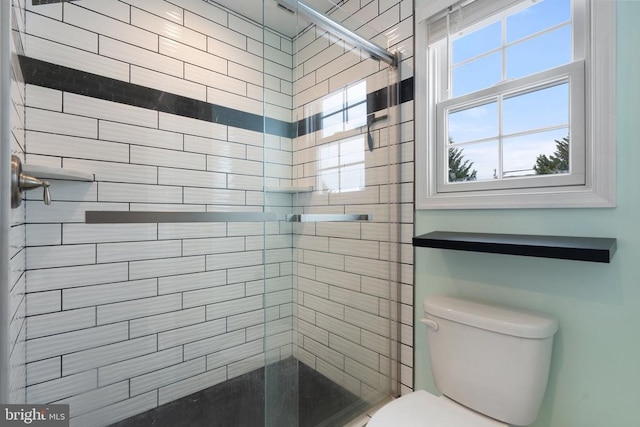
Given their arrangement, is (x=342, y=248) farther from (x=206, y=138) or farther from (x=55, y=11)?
(x=55, y=11)

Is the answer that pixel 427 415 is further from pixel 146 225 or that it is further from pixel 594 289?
pixel 146 225

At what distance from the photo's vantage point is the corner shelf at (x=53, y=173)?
1.05 metres

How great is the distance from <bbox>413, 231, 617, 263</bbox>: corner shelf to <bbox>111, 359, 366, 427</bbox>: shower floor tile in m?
0.90

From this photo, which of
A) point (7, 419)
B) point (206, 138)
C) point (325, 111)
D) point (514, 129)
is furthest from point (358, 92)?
point (7, 419)

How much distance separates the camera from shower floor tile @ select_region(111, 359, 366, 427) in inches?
54.3

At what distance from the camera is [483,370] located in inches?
41.6

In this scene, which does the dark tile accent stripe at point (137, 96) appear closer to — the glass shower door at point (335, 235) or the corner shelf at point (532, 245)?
the glass shower door at point (335, 235)

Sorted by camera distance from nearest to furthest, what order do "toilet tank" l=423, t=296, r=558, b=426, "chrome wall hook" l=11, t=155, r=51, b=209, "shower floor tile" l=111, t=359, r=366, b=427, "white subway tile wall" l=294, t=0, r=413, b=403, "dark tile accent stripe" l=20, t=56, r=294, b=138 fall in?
"chrome wall hook" l=11, t=155, r=51, b=209
"toilet tank" l=423, t=296, r=558, b=426
"dark tile accent stripe" l=20, t=56, r=294, b=138
"shower floor tile" l=111, t=359, r=366, b=427
"white subway tile wall" l=294, t=0, r=413, b=403

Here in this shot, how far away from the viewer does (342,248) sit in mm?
1515

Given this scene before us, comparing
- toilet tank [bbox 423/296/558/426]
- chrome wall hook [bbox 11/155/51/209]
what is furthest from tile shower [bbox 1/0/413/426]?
chrome wall hook [bbox 11/155/51/209]

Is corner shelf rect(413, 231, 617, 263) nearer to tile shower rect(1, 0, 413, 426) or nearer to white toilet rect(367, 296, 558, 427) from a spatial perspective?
white toilet rect(367, 296, 558, 427)

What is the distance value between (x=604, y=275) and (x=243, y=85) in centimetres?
197

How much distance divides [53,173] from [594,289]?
2020 mm

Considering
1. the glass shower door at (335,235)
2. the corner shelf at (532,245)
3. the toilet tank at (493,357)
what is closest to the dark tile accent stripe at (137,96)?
the glass shower door at (335,235)
